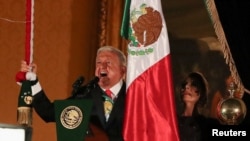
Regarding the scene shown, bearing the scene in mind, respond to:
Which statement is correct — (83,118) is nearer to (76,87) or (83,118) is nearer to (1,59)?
(76,87)

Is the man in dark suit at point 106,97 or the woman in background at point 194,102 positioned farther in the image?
the woman in background at point 194,102

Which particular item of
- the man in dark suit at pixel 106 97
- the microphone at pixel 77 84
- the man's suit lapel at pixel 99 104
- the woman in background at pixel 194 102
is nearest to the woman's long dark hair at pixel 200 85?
the woman in background at pixel 194 102

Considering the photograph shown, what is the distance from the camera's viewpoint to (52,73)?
383cm

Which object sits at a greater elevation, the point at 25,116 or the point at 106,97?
the point at 106,97

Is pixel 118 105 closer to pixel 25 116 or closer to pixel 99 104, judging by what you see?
pixel 99 104

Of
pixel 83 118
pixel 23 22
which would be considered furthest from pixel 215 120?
pixel 23 22

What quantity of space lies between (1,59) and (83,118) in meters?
1.36

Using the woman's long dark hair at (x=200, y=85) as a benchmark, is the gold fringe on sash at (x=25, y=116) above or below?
below

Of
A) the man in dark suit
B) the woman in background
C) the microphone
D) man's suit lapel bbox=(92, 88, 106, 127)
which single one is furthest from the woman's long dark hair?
the microphone

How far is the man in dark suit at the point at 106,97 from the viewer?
2939mm

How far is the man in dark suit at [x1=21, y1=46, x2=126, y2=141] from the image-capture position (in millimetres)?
2939

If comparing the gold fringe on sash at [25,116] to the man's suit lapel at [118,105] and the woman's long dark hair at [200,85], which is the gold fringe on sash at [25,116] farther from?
the woman's long dark hair at [200,85]

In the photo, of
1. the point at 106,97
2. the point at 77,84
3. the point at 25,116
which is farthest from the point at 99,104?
the point at 25,116

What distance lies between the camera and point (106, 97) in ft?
9.91
